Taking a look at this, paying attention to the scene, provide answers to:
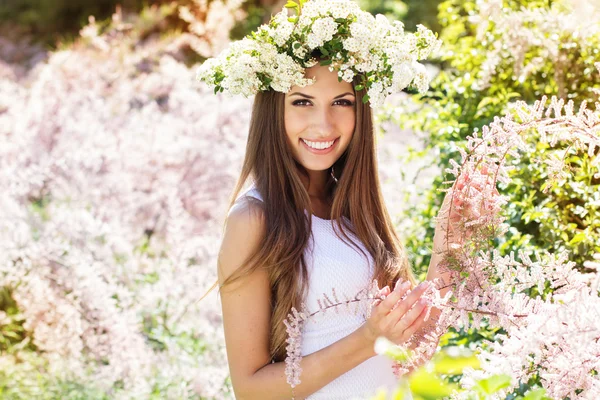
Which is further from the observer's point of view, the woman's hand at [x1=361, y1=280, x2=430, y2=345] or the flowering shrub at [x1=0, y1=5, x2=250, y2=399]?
the flowering shrub at [x1=0, y1=5, x2=250, y2=399]

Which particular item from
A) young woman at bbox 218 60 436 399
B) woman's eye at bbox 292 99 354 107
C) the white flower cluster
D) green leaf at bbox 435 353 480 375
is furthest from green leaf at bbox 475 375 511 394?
woman's eye at bbox 292 99 354 107

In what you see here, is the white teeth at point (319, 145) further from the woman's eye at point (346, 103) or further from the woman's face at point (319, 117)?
the woman's eye at point (346, 103)

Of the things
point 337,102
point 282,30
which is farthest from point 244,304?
point 282,30

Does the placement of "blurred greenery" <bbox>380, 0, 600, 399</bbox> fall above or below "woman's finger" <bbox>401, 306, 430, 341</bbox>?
above

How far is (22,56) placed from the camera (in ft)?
29.6

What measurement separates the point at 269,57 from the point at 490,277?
3.02ft

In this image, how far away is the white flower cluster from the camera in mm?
2012

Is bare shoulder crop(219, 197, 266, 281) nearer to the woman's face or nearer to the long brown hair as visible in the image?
the long brown hair

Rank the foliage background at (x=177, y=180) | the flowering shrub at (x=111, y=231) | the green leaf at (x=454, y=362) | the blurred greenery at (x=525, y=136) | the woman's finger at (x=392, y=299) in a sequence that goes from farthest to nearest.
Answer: the flowering shrub at (x=111, y=231) < the foliage background at (x=177, y=180) < the blurred greenery at (x=525, y=136) < the woman's finger at (x=392, y=299) < the green leaf at (x=454, y=362)

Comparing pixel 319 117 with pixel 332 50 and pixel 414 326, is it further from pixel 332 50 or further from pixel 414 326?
pixel 414 326

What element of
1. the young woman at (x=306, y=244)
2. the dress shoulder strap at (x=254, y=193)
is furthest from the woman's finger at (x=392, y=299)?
the dress shoulder strap at (x=254, y=193)

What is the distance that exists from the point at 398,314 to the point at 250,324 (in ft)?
1.64

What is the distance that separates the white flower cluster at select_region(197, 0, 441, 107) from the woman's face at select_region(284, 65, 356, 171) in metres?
0.04

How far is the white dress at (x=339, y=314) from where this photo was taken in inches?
81.0
